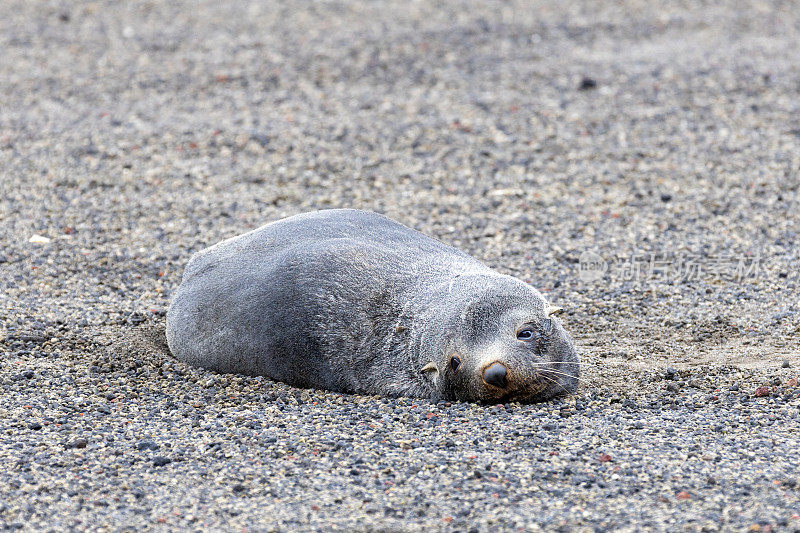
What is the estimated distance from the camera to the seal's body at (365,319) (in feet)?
18.2

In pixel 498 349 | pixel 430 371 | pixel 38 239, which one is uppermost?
pixel 498 349

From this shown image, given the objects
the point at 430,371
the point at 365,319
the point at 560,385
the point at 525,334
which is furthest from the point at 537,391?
the point at 365,319

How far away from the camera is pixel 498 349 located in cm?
542

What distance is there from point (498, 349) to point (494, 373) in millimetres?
137

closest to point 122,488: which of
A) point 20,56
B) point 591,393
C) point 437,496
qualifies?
point 437,496

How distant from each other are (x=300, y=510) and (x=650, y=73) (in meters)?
9.76

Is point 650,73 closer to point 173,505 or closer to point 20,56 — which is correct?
point 20,56

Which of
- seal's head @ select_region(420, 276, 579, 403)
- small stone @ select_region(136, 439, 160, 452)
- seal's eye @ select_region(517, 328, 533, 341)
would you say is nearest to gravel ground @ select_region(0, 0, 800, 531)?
small stone @ select_region(136, 439, 160, 452)

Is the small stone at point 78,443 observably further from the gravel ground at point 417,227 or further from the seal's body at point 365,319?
the seal's body at point 365,319

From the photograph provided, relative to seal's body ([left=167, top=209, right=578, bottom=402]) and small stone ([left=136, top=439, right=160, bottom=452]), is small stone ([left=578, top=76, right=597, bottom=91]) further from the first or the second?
small stone ([left=136, top=439, right=160, bottom=452])

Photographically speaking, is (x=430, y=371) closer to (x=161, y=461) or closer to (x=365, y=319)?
(x=365, y=319)

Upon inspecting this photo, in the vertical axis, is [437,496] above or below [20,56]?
below

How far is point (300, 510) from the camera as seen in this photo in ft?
14.3

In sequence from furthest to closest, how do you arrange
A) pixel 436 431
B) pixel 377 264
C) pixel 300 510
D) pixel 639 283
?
pixel 639 283 < pixel 377 264 < pixel 436 431 < pixel 300 510
